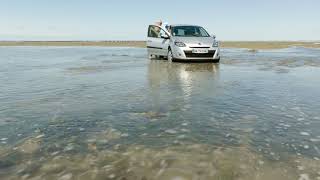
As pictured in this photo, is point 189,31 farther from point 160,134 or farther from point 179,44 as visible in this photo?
point 160,134

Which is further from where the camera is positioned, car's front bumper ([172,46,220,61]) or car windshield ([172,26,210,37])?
car windshield ([172,26,210,37])

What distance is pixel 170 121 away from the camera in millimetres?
5438

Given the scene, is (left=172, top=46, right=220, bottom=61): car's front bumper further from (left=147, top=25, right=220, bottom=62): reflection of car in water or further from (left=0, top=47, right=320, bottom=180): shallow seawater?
(left=0, top=47, right=320, bottom=180): shallow seawater

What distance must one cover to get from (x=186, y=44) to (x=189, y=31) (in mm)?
1686

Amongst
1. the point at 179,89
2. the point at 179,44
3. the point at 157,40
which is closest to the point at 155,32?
the point at 157,40

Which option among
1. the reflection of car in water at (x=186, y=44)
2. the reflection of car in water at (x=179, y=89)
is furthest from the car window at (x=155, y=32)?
the reflection of car in water at (x=179, y=89)

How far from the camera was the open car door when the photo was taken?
17.3 meters

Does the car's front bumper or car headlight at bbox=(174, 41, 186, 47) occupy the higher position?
car headlight at bbox=(174, 41, 186, 47)

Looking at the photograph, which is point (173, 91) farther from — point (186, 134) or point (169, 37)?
point (169, 37)

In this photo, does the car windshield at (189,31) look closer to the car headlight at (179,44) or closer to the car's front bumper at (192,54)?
the car headlight at (179,44)

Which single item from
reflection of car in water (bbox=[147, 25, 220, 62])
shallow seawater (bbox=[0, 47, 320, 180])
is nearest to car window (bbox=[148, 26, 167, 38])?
reflection of car in water (bbox=[147, 25, 220, 62])

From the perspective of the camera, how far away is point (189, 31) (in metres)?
17.0

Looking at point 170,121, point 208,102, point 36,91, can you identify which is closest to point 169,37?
point 36,91

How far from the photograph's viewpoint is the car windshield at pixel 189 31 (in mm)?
16891
